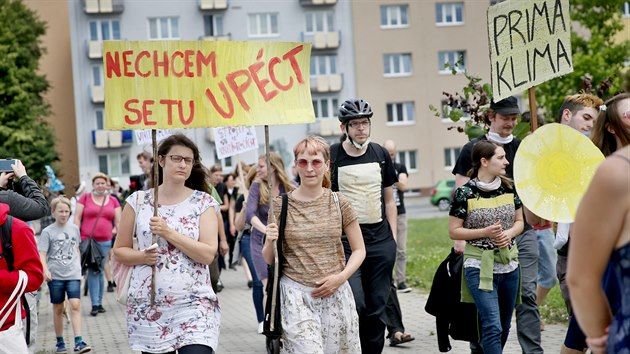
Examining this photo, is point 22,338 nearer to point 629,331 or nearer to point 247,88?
point 247,88

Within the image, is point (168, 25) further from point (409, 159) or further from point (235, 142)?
point (235, 142)

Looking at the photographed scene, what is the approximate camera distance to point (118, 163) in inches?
2367

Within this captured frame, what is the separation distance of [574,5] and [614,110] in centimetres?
3425

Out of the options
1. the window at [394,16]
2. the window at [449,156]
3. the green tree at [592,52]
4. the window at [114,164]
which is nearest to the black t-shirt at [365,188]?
the green tree at [592,52]

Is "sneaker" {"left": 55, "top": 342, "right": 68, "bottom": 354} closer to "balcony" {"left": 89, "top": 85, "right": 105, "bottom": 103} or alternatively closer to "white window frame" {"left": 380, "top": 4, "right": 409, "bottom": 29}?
"balcony" {"left": 89, "top": 85, "right": 105, "bottom": 103}

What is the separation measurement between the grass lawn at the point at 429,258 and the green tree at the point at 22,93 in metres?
26.1

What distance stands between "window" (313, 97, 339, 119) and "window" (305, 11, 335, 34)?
3.85 m

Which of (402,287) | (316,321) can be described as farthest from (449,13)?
(316,321)

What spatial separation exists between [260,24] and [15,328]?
177 feet

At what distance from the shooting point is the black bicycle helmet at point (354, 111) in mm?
8211

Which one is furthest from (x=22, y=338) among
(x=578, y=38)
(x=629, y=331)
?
(x=578, y=38)

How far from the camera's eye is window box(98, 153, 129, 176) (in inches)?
2349

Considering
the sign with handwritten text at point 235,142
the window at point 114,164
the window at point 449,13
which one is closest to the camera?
the sign with handwritten text at point 235,142

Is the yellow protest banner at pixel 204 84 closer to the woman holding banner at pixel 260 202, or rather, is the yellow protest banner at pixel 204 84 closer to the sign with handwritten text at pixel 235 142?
the woman holding banner at pixel 260 202
